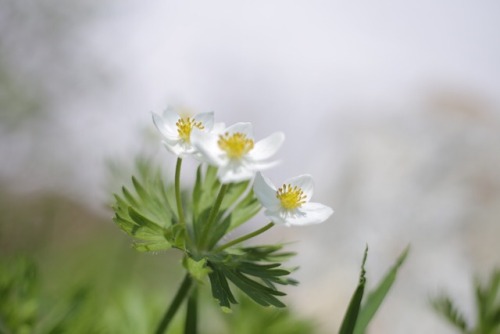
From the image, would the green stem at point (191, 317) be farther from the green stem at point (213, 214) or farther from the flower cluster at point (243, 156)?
the flower cluster at point (243, 156)

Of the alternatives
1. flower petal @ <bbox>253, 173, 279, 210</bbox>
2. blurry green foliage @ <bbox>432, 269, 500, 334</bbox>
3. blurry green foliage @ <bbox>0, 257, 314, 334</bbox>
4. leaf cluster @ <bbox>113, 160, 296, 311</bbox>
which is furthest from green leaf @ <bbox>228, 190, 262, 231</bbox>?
blurry green foliage @ <bbox>432, 269, 500, 334</bbox>

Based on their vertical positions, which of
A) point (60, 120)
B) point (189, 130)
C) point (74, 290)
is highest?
point (60, 120)

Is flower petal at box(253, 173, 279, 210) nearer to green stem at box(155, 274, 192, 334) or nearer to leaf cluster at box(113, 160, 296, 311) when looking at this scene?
leaf cluster at box(113, 160, 296, 311)

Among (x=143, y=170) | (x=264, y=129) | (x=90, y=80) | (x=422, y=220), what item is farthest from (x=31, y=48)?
(x=264, y=129)

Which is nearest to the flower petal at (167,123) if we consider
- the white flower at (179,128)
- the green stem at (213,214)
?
the white flower at (179,128)

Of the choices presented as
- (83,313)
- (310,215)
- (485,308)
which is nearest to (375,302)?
(310,215)

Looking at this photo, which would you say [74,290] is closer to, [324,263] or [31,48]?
[31,48]
